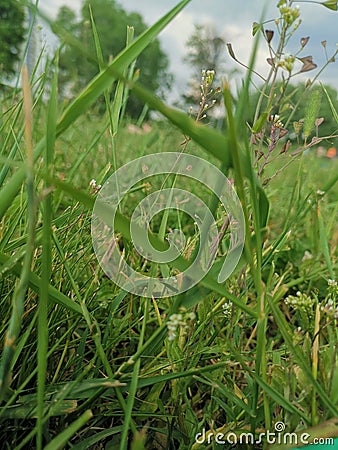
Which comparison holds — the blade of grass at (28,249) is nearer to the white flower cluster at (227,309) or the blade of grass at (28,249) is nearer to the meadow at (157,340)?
the meadow at (157,340)

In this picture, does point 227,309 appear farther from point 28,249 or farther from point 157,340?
point 28,249

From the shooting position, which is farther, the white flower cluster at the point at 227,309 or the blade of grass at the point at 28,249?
the white flower cluster at the point at 227,309

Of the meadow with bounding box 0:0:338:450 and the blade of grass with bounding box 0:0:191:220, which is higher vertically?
the blade of grass with bounding box 0:0:191:220

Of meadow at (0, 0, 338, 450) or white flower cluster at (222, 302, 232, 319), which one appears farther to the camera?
white flower cluster at (222, 302, 232, 319)

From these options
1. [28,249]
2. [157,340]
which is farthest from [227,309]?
[28,249]

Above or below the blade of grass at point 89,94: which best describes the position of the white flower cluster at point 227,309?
below
